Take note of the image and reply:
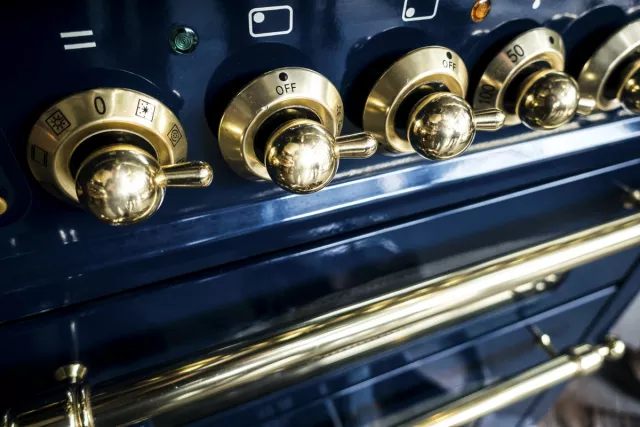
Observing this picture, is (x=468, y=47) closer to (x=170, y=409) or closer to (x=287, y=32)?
(x=287, y=32)

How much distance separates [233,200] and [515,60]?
23 cm

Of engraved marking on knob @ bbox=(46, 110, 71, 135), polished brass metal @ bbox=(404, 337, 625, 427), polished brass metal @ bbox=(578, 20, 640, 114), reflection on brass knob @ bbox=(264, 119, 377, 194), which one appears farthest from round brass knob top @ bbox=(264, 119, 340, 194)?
polished brass metal @ bbox=(404, 337, 625, 427)

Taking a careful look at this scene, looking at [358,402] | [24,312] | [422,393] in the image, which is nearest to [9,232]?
[24,312]

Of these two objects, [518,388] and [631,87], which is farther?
[518,388]

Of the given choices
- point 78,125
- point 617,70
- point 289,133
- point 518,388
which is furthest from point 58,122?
point 518,388

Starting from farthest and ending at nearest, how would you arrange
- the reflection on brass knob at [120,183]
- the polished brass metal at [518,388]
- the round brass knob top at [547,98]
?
the polished brass metal at [518,388], the round brass knob top at [547,98], the reflection on brass knob at [120,183]

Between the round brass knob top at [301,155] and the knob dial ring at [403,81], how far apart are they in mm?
75

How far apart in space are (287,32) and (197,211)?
0.13 metres

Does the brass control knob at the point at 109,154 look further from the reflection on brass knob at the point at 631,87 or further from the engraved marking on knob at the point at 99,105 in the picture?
the reflection on brass knob at the point at 631,87

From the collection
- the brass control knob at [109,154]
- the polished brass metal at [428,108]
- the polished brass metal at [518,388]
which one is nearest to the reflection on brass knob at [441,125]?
the polished brass metal at [428,108]

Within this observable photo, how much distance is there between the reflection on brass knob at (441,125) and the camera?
0.31 m

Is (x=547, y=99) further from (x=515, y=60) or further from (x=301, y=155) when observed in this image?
(x=301, y=155)

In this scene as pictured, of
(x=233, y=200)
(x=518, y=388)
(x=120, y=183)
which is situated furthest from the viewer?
(x=518, y=388)

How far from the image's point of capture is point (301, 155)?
10.8 inches
